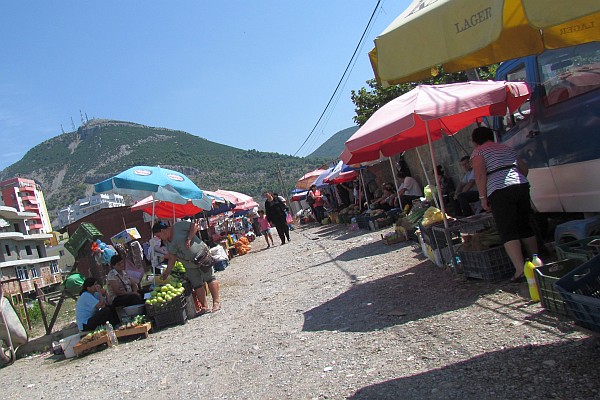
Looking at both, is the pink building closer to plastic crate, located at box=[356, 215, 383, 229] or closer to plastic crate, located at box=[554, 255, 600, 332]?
plastic crate, located at box=[356, 215, 383, 229]

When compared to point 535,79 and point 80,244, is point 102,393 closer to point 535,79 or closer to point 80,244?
point 80,244

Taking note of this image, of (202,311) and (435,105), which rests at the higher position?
(435,105)

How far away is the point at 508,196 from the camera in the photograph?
5.48 meters

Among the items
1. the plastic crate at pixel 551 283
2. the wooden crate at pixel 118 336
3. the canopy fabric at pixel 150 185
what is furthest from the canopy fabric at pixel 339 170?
the plastic crate at pixel 551 283

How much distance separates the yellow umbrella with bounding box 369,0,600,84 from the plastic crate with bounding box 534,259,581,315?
1775mm

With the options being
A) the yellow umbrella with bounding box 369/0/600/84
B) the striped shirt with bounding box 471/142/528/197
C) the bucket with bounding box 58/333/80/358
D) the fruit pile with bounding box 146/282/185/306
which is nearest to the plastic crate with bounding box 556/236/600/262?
the striped shirt with bounding box 471/142/528/197

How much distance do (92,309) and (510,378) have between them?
696cm

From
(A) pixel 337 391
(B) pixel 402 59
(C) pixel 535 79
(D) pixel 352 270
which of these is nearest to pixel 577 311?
(A) pixel 337 391

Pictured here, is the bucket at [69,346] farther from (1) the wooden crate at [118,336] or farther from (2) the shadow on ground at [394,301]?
(2) the shadow on ground at [394,301]

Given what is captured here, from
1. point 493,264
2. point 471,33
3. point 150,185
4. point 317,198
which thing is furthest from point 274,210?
point 471,33

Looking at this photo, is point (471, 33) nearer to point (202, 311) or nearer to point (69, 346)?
point (202, 311)

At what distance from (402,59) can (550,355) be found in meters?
2.35

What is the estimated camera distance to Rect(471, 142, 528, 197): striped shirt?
18.0 ft

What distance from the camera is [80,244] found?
10.4 metres
